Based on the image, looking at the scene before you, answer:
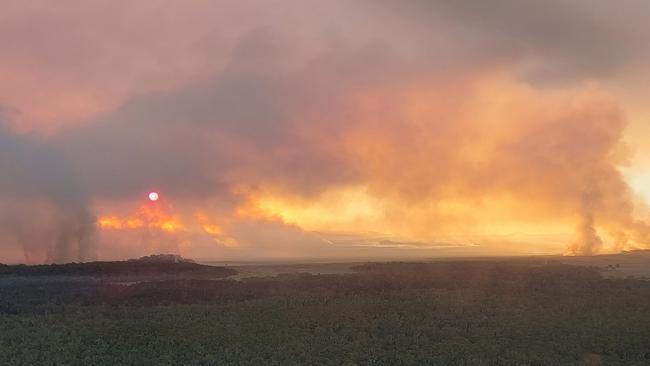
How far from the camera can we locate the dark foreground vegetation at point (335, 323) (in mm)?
23109

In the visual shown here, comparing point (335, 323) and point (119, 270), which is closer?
point (335, 323)

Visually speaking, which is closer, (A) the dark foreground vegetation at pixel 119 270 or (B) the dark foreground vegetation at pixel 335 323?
(B) the dark foreground vegetation at pixel 335 323

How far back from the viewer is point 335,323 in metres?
30.6

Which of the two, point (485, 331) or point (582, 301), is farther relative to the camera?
point (582, 301)

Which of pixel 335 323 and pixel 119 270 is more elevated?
pixel 119 270

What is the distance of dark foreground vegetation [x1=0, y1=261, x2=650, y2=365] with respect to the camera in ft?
75.8

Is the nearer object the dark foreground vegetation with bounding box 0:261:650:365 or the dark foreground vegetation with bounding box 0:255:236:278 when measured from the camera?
the dark foreground vegetation with bounding box 0:261:650:365

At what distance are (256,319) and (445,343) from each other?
11.6m

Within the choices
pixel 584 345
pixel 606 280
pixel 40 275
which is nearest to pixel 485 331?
pixel 584 345

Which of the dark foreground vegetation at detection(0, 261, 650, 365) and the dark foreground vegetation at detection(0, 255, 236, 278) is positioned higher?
the dark foreground vegetation at detection(0, 255, 236, 278)

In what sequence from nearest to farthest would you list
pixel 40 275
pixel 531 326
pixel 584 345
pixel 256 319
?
pixel 584 345 < pixel 531 326 < pixel 256 319 < pixel 40 275

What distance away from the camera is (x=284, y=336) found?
1065 inches

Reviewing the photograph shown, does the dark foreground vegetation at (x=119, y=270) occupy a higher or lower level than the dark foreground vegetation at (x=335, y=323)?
higher

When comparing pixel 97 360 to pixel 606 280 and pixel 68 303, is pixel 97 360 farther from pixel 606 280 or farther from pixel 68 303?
pixel 606 280
